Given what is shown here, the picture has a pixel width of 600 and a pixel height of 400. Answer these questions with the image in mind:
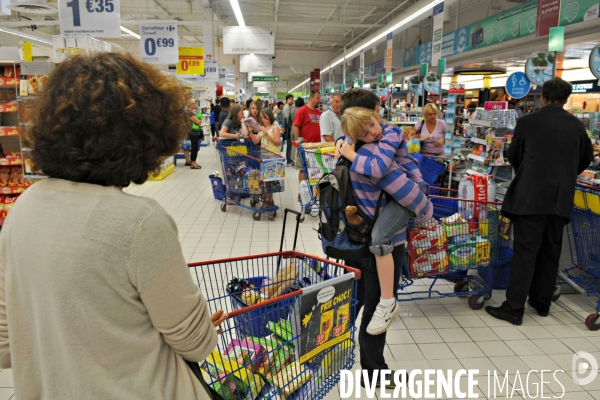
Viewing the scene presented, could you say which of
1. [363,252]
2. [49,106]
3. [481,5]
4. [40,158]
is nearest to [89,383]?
[40,158]

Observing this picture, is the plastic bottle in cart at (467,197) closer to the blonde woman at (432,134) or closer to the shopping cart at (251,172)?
the blonde woman at (432,134)

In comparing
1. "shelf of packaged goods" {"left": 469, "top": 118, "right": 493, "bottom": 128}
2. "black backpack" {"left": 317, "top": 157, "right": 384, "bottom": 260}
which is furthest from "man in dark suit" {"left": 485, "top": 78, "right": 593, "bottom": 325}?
"shelf of packaged goods" {"left": 469, "top": 118, "right": 493, "bottom": 128}

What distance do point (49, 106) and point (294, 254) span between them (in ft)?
5.27

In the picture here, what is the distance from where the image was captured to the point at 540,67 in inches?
227

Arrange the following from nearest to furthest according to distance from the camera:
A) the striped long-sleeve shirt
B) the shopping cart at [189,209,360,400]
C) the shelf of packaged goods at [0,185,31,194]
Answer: the shopping cart at [189,209,360,400], the striped long-sleeve shirt, the shelf of packaged goods at [0,185,31,194]

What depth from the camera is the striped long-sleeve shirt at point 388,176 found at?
105 inches

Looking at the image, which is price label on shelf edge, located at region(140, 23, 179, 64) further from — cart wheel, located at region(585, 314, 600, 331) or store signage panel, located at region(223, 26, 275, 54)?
cart wheel, located at region(585, 314, 600, 331)

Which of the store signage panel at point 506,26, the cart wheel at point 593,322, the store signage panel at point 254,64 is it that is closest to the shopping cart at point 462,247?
the cart wheel at point 593,322

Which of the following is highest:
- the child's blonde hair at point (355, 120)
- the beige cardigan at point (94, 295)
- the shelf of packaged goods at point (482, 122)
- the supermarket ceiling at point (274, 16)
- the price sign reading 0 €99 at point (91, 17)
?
the supermarket ceiling at point (274, 16)

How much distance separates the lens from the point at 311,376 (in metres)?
2.07

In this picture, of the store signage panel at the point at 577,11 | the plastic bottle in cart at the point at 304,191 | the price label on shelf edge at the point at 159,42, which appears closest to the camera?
the plastic bottle in cart at the point at 304,191

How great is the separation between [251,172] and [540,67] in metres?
4.04

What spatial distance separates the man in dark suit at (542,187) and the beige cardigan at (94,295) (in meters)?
3.21

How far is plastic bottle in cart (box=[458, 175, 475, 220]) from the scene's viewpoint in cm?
407
